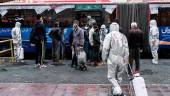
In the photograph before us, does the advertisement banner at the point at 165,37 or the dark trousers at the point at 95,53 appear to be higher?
the advertisement banner at the point at 165,37

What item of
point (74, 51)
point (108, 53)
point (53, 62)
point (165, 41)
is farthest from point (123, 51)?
point (165, 41)

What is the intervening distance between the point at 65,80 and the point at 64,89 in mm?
1858

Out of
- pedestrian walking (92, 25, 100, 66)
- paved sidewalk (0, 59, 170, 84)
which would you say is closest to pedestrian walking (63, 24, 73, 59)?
paved sidewalk (0, 59, 170, 84)

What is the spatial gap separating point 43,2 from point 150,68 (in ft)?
24.0

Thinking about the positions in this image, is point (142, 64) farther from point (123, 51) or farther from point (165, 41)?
point (123, 51)

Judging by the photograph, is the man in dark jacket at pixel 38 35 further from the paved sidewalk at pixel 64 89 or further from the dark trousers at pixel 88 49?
the paved sidewalk at pixel 64 89

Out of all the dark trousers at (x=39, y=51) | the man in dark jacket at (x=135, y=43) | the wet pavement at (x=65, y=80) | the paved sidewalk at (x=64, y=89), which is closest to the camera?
the paved sidewalk at (x=64, y=89)

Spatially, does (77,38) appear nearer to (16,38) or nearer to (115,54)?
(16,38)

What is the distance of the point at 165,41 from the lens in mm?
24969

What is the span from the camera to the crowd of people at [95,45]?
1398 cm

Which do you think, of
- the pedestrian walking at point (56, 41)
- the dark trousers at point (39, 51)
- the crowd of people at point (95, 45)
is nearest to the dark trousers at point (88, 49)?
the crowd of people at point (95, 45)

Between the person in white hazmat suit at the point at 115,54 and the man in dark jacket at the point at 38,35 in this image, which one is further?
the man in dark jacket at the point at 38,35

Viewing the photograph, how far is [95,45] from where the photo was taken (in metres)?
21.1

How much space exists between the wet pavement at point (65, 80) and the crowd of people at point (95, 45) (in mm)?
556
